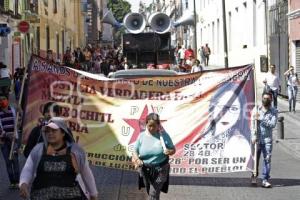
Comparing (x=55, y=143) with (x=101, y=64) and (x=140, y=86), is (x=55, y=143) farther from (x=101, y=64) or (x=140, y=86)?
(x=101, y=64)

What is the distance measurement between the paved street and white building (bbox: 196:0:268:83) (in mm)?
13258

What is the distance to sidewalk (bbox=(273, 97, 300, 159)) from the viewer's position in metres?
15.5

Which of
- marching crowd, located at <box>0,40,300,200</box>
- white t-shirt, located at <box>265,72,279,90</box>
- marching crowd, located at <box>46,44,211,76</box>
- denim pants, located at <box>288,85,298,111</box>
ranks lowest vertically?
marching crowd, located at <box>0,40,300,200</box>

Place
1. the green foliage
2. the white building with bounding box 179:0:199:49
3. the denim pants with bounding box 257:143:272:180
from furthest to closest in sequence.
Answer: the green foliage < the white building with bounding box 179:0:199:49 < the denim pants with bounding box 257:143:272:180

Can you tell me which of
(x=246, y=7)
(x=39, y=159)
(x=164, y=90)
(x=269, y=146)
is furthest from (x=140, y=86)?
(x=246, y=7)

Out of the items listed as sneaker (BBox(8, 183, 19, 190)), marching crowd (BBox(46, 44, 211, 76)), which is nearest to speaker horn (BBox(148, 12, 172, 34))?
marching crowd (BBox(46, 44, 211, 76))

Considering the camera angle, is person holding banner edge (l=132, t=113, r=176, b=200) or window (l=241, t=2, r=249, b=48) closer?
person holding banner edge (l=132, t=113, r=176, b=200)

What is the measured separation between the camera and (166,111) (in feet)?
37.8

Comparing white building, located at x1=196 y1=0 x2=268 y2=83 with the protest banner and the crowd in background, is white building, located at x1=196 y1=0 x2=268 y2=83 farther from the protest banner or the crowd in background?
the protest banner

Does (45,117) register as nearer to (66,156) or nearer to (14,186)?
(14,186)

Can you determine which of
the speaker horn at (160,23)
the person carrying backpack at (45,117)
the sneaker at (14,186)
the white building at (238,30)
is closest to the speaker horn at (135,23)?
the speaker horn at (160,23)

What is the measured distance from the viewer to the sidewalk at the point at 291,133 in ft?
51.0

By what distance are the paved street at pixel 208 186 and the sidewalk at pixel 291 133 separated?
50.8 inches

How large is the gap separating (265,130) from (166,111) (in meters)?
1.62
